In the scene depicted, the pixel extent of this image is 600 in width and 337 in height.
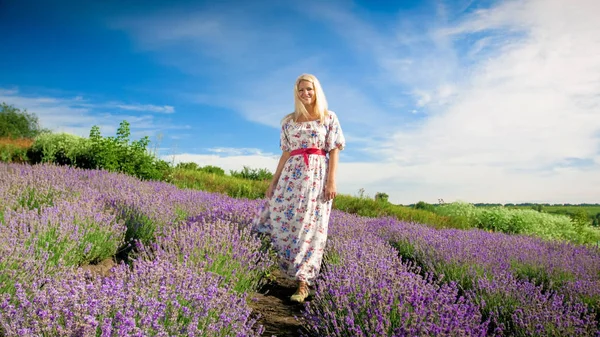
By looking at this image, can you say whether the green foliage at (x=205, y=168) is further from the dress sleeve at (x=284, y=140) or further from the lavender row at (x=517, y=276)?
the dress sleeve at (x=284, y=140)

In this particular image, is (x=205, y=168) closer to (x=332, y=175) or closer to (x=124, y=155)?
(x=124, y=155)

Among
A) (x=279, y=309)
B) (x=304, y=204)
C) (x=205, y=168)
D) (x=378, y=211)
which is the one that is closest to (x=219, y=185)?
(x=378, y=211)

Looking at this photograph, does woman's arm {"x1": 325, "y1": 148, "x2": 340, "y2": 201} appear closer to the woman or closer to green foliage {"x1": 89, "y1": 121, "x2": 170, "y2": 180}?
the woman

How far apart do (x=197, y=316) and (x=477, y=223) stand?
9.79m

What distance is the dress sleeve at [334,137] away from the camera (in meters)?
3.90

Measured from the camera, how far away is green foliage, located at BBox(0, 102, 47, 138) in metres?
25.9

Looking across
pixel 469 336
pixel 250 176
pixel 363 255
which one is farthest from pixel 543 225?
pixel 469 336

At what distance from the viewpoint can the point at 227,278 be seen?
3279 millimetres

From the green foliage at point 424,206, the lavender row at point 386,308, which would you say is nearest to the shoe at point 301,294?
the lavender row at point 386,308

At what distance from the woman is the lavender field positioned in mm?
199

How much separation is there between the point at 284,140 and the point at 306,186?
55 cm

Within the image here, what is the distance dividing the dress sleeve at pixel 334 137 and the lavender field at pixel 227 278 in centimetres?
88

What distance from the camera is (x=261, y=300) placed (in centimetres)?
365

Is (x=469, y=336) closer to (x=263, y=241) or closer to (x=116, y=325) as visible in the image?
(x=116, y=325)
